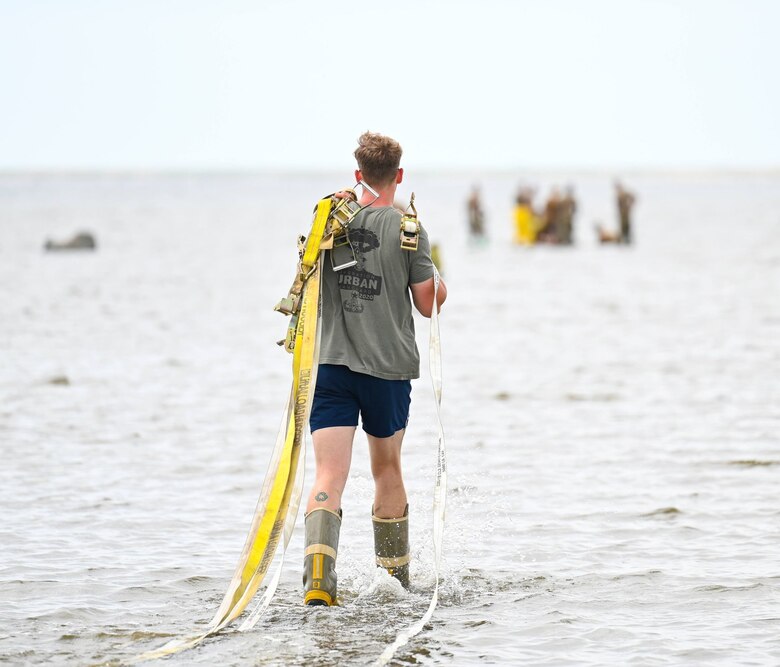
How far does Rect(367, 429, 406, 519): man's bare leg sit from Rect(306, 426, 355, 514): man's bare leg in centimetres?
14

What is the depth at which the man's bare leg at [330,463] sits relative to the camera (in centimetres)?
572

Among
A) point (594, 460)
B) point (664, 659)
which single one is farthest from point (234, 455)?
point (664, 659)

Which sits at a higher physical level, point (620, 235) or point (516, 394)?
point (620, 235)

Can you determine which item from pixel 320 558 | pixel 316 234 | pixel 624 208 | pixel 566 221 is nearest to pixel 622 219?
pixel 624 208

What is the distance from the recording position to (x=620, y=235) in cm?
4241

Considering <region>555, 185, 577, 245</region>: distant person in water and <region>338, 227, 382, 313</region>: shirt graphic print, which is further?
<region>555, 185, 577, 245</region>: distant person in water

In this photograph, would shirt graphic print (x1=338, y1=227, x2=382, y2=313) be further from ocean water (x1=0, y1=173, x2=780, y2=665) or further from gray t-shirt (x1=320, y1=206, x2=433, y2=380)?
ocean water (x1=0, y1=173, x2=780, y2=665)

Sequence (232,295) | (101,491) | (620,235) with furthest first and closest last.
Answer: (620,235)
(232,295)
(101,491)

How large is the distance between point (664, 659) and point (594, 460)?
13.9 feet

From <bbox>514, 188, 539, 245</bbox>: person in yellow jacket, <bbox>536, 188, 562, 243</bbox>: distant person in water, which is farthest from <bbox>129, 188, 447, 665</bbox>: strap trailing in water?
<bbox>514, 188, 539, 245</bbox>: person in yellow jacket

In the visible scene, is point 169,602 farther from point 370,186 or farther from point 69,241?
point 69,241

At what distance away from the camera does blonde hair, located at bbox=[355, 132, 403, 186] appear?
568 cm

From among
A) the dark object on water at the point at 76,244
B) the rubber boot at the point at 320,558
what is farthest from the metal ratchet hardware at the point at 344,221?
the dark object on water at the point at 76,244

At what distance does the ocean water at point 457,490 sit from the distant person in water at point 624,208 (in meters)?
19.7
